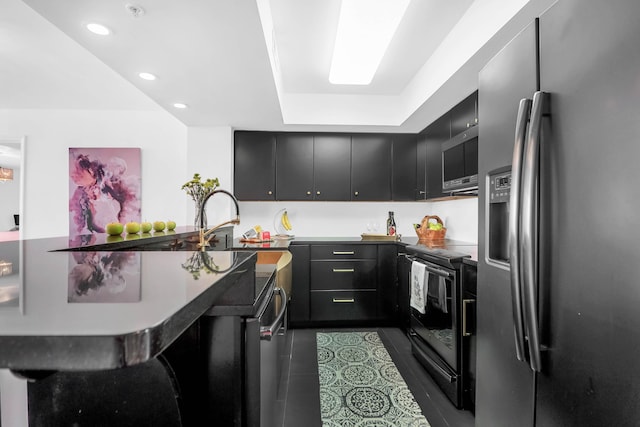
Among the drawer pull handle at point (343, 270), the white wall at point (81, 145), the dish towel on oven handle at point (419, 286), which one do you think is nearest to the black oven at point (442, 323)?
the dish towel on oven handle at point (419, 286)

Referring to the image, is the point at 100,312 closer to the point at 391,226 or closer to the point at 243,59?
the point at 243,59

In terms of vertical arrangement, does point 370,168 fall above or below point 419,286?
above

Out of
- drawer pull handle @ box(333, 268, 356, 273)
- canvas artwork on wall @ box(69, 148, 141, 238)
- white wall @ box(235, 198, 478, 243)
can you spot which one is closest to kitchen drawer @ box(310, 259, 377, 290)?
drawer pull handle @ box(333, 268, 356, 273)

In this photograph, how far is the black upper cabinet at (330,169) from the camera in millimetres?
3590

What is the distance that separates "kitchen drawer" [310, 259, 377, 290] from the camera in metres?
3.29

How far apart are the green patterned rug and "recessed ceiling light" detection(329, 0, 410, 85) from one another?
7.65 ft

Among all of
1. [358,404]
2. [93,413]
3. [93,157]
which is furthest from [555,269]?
[93,157]

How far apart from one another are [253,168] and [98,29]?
200 centimetres

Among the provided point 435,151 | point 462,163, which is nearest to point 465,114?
point 462,163

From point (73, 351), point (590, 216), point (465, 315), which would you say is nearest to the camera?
point (73, 351)

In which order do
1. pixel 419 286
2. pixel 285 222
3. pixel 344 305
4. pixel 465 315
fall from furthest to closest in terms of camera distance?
pixel 285 222 < pixel 344 305 < pixel 419 286 < pixel 465 315

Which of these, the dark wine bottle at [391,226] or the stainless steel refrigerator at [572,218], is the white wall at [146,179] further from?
the stainless steel refrigerator at [572,218]

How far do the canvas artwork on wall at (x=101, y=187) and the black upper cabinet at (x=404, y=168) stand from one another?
312cm

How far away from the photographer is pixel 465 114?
241cm
